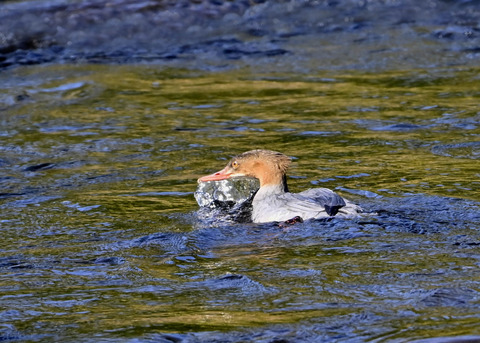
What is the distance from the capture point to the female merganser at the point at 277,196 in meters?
7.05

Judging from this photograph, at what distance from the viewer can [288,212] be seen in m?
7.22

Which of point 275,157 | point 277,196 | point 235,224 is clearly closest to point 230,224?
point 235,224

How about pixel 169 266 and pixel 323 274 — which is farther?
pixel 169 266

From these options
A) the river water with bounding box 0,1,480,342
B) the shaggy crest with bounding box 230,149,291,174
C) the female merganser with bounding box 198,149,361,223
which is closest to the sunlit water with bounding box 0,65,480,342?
the river water with bounding box 0,1,480,342

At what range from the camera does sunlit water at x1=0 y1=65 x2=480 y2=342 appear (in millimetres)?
5109

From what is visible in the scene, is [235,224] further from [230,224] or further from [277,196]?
[277,196]

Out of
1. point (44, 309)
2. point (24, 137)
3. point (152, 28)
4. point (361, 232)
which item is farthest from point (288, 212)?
point (152, 28)

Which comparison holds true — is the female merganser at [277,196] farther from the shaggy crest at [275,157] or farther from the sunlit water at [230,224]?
the sunlit water at [230,224]

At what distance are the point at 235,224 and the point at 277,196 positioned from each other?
1.54 ft

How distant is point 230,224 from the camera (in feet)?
24.3

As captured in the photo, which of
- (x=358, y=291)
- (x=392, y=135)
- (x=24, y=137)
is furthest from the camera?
(x=24, y=137)

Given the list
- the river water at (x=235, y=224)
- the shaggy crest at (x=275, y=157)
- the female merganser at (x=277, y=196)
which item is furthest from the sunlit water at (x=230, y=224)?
the shaggy crest at (x=275, y=157)

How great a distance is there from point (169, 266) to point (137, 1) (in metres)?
12.3

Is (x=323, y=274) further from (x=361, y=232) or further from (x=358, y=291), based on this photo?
(x=361, y=232)
